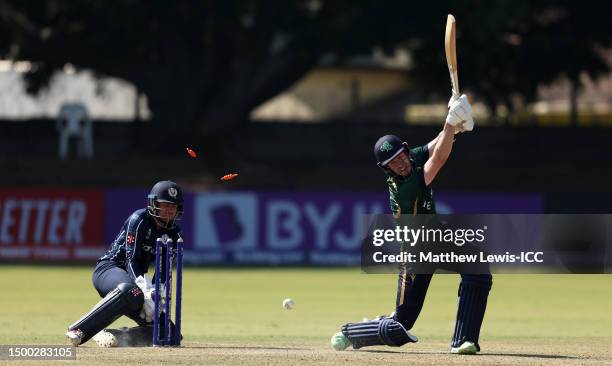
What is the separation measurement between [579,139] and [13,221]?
1532cm

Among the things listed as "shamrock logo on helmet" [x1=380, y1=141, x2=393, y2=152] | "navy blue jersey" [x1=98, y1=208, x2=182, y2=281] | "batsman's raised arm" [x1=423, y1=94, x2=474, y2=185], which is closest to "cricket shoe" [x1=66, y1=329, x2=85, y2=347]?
"navy blue jersey" [x1=98, y1=208, x2=182, y2=281]

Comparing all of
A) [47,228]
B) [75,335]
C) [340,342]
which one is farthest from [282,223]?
[75,335]

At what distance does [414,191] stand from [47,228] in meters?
14.9

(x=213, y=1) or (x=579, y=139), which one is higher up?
(x=213, y=1)

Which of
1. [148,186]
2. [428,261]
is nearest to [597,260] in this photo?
[428,261]

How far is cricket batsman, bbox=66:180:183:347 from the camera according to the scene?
11.0m

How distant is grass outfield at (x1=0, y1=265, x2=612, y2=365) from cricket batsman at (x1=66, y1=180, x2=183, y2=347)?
0.71ft

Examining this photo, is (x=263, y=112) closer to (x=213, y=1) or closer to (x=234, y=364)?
(x=213, y=1)

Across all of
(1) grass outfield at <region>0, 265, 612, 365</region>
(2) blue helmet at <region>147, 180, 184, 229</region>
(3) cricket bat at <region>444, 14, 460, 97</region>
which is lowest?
(1) grass outfield at <region>0, 265, 612, 365</region>

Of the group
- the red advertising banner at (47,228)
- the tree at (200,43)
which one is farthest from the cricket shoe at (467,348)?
the tree at (200,43)

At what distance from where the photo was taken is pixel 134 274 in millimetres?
11289

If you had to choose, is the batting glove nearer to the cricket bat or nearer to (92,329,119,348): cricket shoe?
the cricket bat

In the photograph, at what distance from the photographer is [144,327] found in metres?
11.4

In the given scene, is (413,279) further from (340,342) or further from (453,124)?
(453,124)
